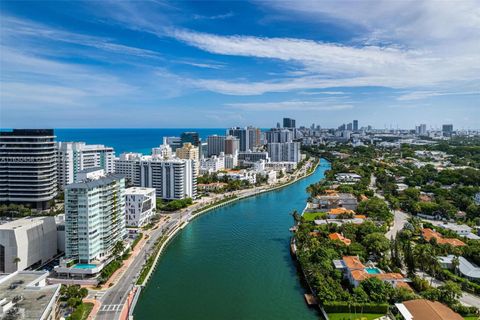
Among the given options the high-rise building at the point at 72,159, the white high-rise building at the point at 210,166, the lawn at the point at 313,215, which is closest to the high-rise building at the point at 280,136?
the white high-rise building at the point at 210,166

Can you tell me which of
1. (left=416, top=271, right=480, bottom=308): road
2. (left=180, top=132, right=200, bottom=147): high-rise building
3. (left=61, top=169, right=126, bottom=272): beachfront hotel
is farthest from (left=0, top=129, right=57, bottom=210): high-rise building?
(left=180, top=132, right=200, bottom=147): high-rise building

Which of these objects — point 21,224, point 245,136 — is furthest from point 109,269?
point 245,136

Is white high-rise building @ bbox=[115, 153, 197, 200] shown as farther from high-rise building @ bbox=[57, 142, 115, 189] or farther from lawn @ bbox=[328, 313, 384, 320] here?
lawn @ bbox=[328, 313, 384, 320]

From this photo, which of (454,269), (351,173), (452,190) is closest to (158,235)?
(454,269)

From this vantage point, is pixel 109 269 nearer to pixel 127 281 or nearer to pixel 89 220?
pixel 127 281

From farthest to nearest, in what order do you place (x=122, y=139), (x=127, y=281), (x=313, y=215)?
(x=122, y=139) → (x=313, y=215) → (x=127, y=281)
